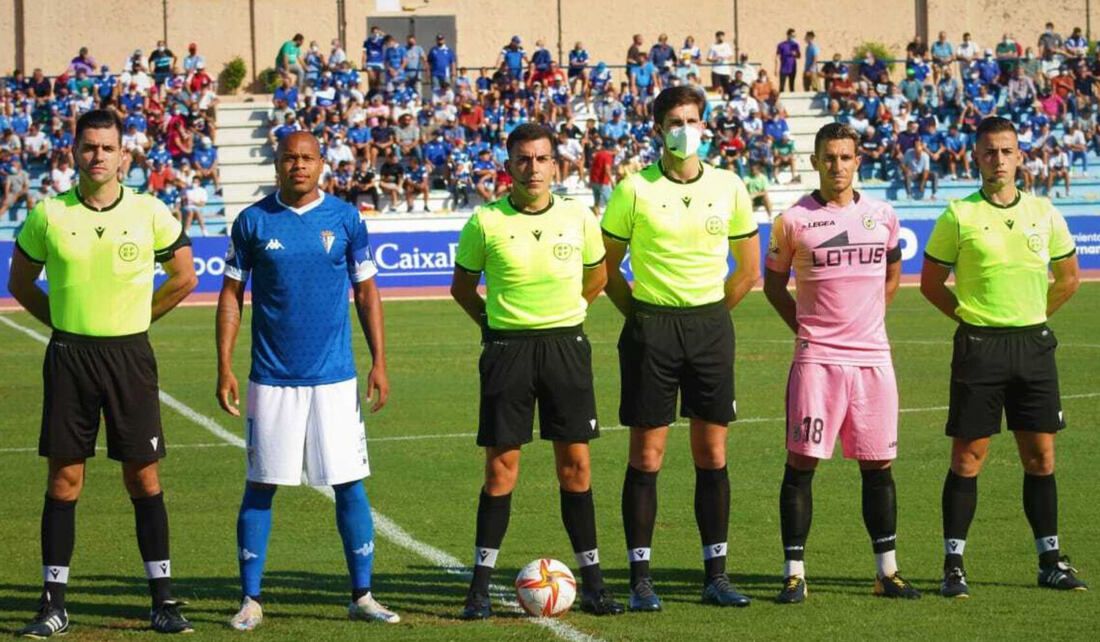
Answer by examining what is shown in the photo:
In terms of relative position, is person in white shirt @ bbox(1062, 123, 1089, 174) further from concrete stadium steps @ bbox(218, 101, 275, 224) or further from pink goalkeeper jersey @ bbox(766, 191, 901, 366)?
pink goalkeeper jersey @ bbox(766, 191, 901, 366)

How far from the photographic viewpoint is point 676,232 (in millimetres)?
8531

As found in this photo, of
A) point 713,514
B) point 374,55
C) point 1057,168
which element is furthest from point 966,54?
point 713,514

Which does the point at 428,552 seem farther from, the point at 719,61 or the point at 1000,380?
the point at 719,61

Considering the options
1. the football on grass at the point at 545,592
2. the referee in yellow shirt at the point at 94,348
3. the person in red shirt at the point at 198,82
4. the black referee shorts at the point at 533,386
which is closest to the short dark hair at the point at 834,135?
the black referee shorts at the point at 533,386

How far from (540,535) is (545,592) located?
226 centimetres

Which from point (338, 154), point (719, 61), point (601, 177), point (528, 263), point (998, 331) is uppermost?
point (719, 61)

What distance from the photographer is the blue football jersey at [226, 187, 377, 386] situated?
819 centimetres

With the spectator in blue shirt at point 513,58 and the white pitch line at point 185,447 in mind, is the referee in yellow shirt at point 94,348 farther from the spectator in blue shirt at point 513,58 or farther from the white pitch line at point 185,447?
the spectator in blue shirt at point 513,58

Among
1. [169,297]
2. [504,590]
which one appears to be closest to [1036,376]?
[504,590]

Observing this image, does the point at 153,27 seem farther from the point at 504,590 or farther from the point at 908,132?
the point at 504,590

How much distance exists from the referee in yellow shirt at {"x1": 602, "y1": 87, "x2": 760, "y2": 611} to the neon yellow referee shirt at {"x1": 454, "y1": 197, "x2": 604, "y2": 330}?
1.09 ft

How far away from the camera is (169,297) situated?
8.53 m

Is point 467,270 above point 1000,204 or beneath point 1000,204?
beneath

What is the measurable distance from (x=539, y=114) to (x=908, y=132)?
29.9 feet
